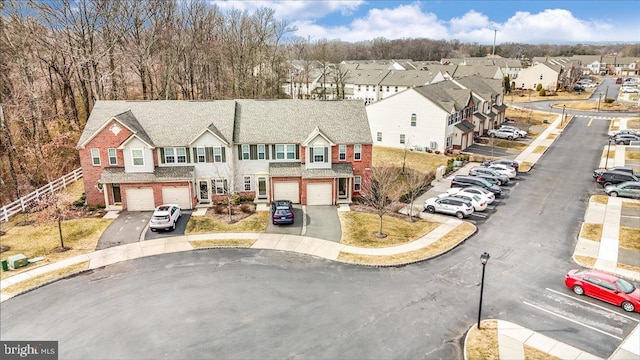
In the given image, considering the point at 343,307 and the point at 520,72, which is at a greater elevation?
the point at 520,72

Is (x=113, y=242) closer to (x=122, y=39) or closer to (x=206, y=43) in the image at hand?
(x=122, y=39)

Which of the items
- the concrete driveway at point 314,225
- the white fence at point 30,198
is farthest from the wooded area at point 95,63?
the concrete driveway at point 314,225

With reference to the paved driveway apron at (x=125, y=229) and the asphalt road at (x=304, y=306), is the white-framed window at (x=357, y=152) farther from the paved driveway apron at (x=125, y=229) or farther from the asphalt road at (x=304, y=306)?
the paved driveway apron at (x=125, y=229)

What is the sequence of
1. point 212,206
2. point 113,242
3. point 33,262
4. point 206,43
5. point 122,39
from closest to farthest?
point 33,262 → point 113,242 → point 212,206 → point 122,39 → point 206,43

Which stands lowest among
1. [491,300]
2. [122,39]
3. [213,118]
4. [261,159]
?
[491,300]

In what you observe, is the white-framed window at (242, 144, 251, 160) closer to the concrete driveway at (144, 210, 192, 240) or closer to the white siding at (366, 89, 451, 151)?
the concrete driveway at (144, 210, 192, 240)

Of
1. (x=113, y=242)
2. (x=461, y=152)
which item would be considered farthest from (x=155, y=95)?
(x=461, y=152)

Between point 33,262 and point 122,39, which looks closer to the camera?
point 33,262
